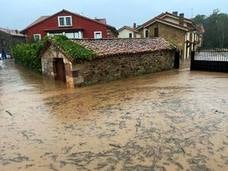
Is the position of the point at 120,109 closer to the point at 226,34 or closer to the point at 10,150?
the point at 10,150

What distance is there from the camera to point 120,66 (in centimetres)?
2105

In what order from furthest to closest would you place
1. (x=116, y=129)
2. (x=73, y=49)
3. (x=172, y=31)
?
(x=172, y=31)
(x=73, y=49)
(x=116, y=129)

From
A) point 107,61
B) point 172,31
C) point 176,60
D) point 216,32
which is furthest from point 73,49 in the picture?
point 216,32

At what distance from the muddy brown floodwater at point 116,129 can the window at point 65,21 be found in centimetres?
2614

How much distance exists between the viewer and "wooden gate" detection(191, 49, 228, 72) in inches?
950

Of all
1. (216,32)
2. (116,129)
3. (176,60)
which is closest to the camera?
(116,129)

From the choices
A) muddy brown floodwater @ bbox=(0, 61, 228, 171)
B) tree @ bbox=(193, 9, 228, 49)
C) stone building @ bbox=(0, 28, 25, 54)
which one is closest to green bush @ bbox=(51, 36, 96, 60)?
muddy brown floodwater @ bbox=(0, 61, 228, 171)

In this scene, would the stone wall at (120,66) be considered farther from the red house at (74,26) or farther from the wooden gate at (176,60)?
the red house at (74,26)

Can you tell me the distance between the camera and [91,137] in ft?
30.0

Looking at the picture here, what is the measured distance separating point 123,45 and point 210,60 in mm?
7792

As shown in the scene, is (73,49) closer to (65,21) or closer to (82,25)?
(82,25)

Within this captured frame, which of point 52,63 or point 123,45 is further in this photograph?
point 123,45

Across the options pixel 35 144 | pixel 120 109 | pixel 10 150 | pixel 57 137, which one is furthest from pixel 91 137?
pixel 120 109

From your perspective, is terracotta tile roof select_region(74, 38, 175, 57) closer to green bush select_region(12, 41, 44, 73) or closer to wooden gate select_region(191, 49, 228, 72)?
wooden gate select_region(191, 49, 228, 72)
